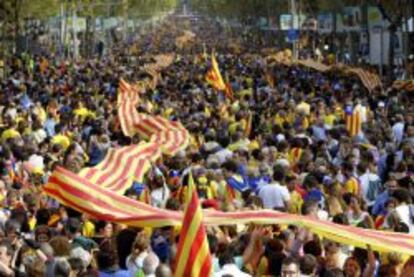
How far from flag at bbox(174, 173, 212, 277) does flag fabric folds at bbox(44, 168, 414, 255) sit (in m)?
1.02

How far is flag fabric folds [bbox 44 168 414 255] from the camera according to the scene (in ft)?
29.2

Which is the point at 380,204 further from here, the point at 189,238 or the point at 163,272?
the point at 189,238

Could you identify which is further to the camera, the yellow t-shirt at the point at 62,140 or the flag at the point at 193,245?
the yellow t-shirt at the point at 62,140

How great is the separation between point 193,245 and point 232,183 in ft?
19.4

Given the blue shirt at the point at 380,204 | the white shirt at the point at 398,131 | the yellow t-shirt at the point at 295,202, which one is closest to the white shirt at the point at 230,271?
the yellow t-shirt at the point at 295,202

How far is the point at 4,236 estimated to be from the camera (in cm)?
1071

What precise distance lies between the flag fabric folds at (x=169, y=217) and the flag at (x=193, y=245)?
1023 mm

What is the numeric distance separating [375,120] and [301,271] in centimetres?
1440

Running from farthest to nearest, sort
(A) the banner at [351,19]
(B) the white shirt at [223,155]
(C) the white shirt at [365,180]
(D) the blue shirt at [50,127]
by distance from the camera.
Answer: (A) the banner at [351,19] < (D) the blue shirt at [50,127] < (B) the white shirt at [223,155] < (C) the white shirt at [365,180]

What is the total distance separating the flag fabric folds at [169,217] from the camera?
29.2ft

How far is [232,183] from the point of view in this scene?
45.7 ft

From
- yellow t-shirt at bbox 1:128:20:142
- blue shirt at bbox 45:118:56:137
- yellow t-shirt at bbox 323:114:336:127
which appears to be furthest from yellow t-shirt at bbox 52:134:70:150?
yellow t-shirt at bbox 323:114:336:127

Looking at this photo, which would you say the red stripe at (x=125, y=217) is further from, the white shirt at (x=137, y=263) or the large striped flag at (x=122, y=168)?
the large striped flag at (x=122, y=168)

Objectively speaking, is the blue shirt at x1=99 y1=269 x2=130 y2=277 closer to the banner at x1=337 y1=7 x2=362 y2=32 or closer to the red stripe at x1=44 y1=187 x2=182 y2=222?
the red stripe at x1=44 y1=187 x2=182 y2=222
